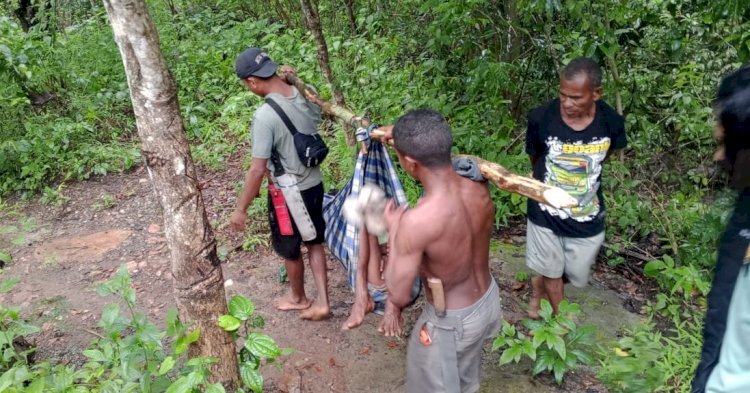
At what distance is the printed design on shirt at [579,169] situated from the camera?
10.6ft

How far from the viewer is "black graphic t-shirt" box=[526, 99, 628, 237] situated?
3.22 meters

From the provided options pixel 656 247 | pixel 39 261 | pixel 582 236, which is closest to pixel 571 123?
pixel 582 236

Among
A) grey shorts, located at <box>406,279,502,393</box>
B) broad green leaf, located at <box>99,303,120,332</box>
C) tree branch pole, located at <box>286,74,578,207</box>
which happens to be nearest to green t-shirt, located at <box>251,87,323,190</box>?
tree branch pole, located at <box>286,74,578,207</box>

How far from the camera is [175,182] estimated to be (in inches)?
95.5

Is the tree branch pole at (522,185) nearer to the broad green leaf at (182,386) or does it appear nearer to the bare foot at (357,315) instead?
the bare foot at (357,315)

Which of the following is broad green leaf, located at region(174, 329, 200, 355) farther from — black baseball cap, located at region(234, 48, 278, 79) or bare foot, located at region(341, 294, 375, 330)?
black baseball cap, located at region(234, 48, 278, 79)

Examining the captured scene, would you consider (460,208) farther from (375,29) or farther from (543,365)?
(375,29)

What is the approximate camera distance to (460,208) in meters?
2.32

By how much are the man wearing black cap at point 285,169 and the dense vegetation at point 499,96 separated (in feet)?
4.67

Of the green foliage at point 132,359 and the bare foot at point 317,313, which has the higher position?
the green foliage at point 132,359

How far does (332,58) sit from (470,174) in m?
4.34

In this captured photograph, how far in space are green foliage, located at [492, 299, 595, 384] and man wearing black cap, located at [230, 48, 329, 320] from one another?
1.36 meters

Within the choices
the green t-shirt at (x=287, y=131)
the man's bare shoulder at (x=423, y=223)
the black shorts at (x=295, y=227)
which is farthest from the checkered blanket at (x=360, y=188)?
the man's bare shoulder at (x=423, y=223)


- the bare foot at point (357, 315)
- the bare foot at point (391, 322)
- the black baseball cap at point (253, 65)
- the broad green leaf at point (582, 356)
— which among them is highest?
the black baseball cap at point (253, 65)
